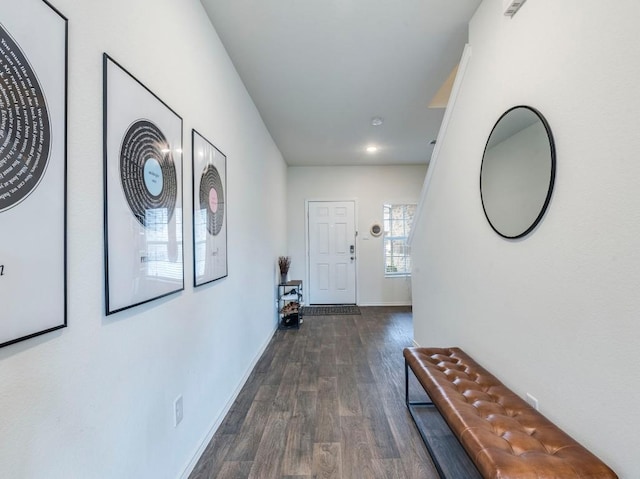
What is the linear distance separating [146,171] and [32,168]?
0.47m

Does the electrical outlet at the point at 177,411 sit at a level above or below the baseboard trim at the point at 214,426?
above

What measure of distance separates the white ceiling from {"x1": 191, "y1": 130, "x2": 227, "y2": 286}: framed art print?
848mm

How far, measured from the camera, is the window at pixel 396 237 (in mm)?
5312

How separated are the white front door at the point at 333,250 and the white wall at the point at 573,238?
350 centimetres

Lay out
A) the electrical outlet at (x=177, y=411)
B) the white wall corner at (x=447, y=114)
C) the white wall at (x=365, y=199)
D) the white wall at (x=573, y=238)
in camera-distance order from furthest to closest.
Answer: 1. the white wall at (x=365, y=199)
2. the white wall corner at (x=447, y=114)
3. the electrical outlet at (x=177, y=411)
4. the white wall at (x=573, y=238)

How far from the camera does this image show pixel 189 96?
1542 millimetres

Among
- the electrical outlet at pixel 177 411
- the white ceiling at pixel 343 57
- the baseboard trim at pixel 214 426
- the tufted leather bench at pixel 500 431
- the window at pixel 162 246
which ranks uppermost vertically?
the white ceiling at pixel 343 57

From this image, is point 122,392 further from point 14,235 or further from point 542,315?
point 542,315

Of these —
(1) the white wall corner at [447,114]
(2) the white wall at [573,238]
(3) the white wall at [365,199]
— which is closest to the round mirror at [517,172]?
(2) the white wall at [573,238]

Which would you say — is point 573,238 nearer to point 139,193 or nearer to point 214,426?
point 139,193

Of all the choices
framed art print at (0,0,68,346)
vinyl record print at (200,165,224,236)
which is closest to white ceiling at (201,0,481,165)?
vinyl record print at (200,165,224,236)

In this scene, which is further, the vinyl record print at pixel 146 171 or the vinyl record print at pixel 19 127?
the vinyl record print at pixel 146 171

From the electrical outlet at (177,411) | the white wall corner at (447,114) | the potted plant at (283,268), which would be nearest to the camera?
the electrical outlet at (177,411)

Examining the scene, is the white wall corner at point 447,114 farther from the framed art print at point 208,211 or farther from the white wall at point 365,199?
the white wall at point 365,199
